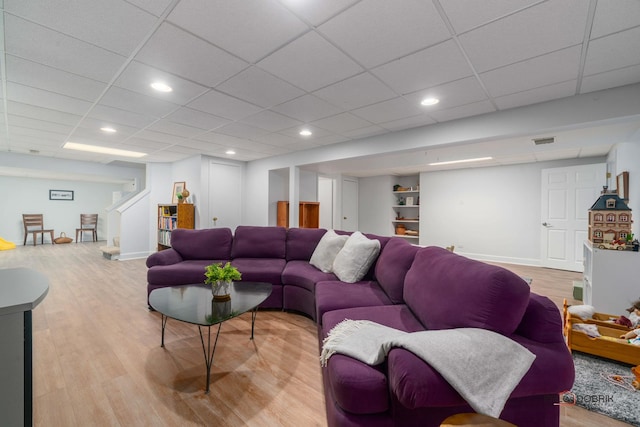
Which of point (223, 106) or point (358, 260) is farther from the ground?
point (223, 106)

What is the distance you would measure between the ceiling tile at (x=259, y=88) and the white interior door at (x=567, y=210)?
557cm

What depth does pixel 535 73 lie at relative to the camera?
215 cm

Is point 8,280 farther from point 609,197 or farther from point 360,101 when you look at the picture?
point 609,197

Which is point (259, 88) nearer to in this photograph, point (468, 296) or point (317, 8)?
point (317, 8)

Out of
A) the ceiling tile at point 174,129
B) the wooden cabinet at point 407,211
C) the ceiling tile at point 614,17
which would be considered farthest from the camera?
the wooden cabinet at point 407,211

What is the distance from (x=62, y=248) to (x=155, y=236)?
11.7 ft

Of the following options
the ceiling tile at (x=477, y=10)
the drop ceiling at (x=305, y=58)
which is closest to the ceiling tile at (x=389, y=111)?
the drop ceiling at (x=305, y=58)

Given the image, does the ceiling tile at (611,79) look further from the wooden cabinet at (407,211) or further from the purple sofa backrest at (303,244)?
the wooden cabinet at (407,211)

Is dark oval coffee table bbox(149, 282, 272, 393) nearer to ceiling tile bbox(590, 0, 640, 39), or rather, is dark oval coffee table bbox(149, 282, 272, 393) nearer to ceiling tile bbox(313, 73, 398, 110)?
ceiling tile bbox(313, 73, 398, 110)

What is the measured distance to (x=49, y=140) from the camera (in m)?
4.52

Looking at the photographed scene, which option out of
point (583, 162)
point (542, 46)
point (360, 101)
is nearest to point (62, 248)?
point (360, 101)

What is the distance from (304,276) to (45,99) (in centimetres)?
328

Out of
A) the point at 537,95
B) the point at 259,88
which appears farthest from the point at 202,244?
the point at 537,95

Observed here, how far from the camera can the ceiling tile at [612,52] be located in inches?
66.6
